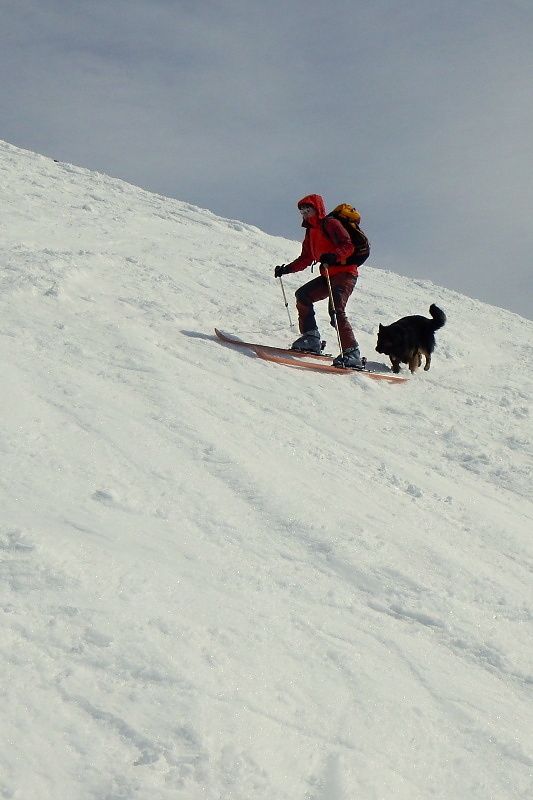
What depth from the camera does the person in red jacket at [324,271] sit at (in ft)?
22.5

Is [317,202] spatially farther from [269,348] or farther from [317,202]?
[269,348]

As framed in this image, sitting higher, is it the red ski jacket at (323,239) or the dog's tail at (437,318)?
the red ski jacket at (323,239)

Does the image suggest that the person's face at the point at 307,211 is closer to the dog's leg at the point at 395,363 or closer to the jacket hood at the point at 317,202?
the jacket hood at the point at 317,202

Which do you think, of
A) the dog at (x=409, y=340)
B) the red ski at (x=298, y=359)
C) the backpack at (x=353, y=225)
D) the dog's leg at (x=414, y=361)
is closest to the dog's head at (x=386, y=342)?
the dog at (x=409, y=340)

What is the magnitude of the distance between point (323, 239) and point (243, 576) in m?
4.84

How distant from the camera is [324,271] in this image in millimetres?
6973

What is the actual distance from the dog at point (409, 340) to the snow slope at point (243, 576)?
1.05 meters

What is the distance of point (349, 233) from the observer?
6.96m

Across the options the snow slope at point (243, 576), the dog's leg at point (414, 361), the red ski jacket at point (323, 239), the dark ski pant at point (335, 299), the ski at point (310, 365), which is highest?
the red ski jacket at point (323, 239)

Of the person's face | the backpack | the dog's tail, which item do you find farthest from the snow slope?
the person's face

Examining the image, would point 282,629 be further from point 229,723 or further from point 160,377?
point 160,377

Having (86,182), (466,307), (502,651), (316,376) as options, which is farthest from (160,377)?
(86,182)

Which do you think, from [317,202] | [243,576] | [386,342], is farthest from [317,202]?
[243,576]

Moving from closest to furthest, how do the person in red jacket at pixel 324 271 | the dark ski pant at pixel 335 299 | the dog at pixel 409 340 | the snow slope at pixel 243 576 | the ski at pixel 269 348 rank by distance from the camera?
the snow slope at pixel 243 576
the ski at pixel 269 348
the person in red jacket at pixel 324 271
the dark ski pant at pixel 335 299
the dog at pixel 409 340
